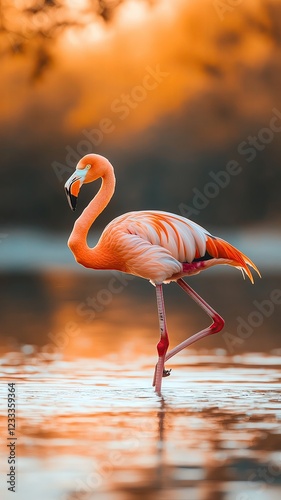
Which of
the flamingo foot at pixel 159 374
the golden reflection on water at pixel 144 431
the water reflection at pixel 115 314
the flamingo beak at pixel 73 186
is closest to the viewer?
the golden reflection on water at pixel 144 431

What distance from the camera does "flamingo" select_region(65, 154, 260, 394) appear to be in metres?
6.83

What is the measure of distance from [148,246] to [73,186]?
0.59m

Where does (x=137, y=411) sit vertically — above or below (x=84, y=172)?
below

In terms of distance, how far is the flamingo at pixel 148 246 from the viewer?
22.4 ft

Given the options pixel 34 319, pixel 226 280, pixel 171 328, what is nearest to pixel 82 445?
pixel 171 328

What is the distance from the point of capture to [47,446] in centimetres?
478

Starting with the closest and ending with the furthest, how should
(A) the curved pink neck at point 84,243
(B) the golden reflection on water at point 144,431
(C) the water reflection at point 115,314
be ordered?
(B) the golden reflection on water at point 144,431, (A) the curved pink neck at point 84,243, (C) the water reflection at point 115,314

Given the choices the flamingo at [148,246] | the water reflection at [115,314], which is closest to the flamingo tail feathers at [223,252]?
the flamingo at [148,246]

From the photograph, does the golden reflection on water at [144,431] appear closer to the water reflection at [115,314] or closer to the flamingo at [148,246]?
the flamingo at [148,246]

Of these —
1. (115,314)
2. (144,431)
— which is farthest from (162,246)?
(115,314)

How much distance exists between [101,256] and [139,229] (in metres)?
0.29

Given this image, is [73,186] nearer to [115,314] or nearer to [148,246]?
[148,246]

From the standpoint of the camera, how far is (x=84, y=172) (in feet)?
22.9

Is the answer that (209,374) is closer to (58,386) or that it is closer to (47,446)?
(58,386)
